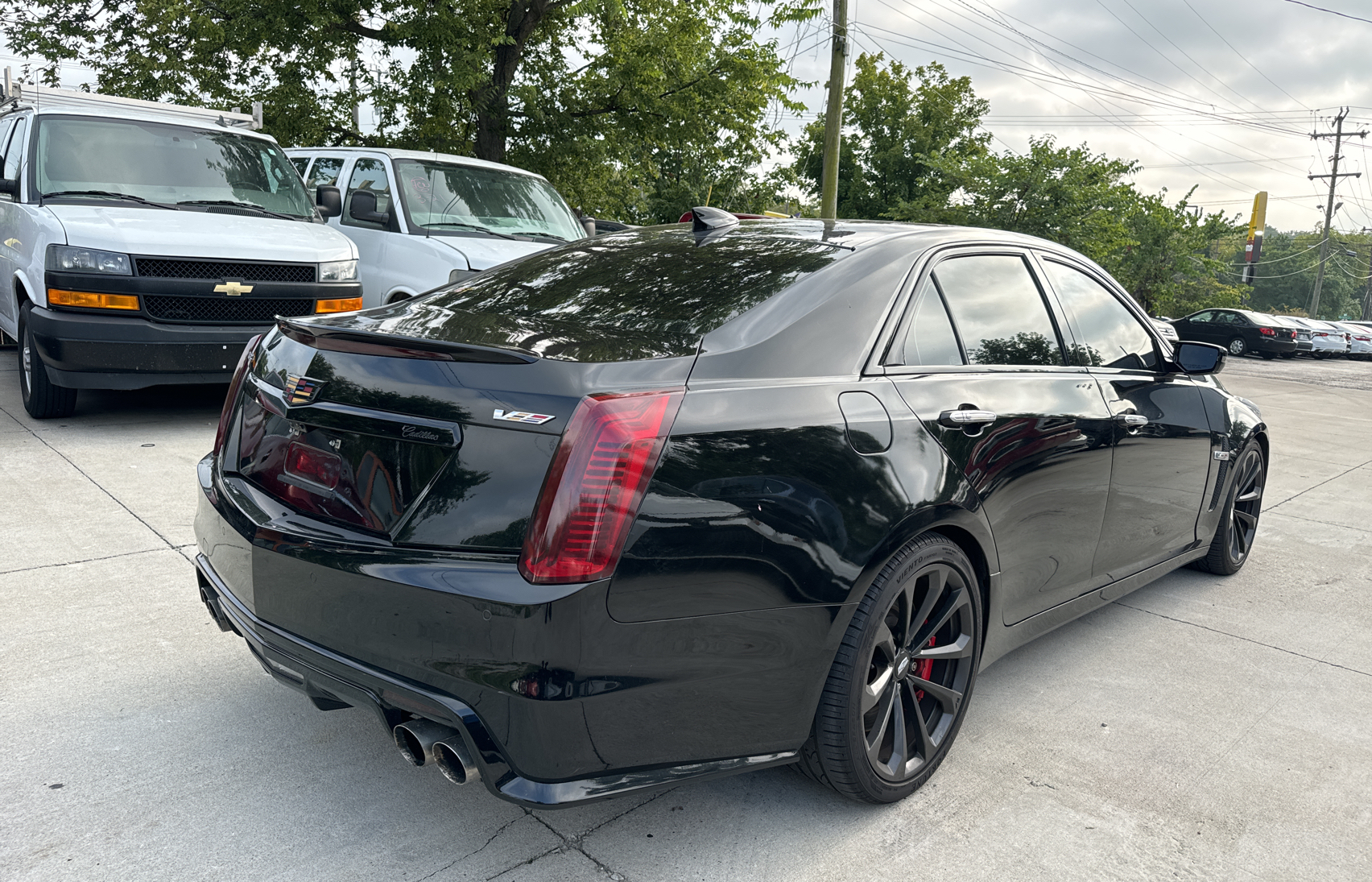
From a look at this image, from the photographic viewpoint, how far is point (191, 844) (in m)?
2.46

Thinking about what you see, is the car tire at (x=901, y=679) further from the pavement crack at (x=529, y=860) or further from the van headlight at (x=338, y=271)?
the van headlight at (x=338, y=271)

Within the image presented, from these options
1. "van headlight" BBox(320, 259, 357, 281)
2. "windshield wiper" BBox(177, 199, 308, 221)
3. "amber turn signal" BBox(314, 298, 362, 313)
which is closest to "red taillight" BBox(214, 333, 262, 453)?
"amber turn signal" BBox(314, 298, 362, 313)

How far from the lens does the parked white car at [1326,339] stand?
34.6 m

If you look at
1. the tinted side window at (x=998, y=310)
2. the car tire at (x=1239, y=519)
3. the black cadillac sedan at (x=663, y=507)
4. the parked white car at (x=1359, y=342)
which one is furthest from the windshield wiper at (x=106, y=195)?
the parked white car at (x=1359, y=342)

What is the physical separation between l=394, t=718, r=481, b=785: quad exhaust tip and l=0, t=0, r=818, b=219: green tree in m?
15.6

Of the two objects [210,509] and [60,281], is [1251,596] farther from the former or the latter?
[60,281]

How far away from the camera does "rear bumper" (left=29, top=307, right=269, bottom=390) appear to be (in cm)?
638

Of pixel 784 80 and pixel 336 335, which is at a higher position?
pixel 784 80

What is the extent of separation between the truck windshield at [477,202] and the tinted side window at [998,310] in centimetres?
619

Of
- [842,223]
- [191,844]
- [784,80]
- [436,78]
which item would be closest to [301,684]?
[191,844]

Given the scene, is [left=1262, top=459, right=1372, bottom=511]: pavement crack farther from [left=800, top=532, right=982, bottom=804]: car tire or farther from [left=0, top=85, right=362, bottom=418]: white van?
[left=0, top=85, right=362, bottom=418]: white van

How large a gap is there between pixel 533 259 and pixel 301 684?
171 cm

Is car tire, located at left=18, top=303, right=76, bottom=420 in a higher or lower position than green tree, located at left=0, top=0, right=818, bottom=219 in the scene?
→ lower

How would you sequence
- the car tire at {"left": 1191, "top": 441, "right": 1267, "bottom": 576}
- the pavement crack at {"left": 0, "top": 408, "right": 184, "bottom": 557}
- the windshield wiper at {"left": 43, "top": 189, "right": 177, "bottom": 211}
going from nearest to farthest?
the pavement crack at {"left": 0, "top": 408, "right": 184, "bottom": 557} → the car tire at {"left": 1191, "top": 441, "right": 1267, "bottom": 576} → the windshield wiper at {"left": 43, "top": 189, "right": 177, "bottom": 211}
